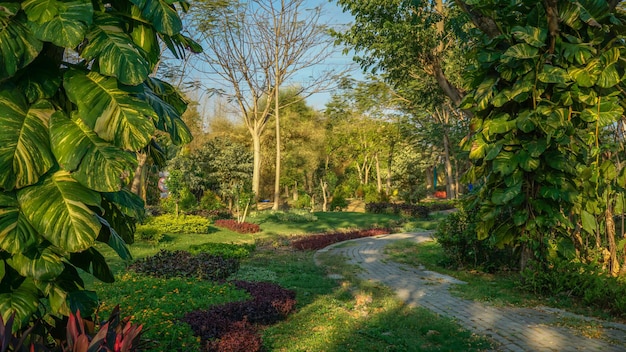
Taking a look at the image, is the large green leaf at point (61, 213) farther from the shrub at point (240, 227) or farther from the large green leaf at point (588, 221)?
the shrub at point (240, 227)

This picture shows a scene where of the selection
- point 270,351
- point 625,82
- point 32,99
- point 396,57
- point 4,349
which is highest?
point 396,57

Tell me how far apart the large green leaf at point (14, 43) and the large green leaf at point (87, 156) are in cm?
31

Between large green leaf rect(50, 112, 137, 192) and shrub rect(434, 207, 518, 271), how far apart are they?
713 cm

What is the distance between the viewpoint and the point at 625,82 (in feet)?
20.0

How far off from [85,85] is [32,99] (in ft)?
1.03

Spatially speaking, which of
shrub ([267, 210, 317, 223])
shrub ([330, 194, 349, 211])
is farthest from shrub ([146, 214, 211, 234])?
shrub ([330, 194, 349, 211])

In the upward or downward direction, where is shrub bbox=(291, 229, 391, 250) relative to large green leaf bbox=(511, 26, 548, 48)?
downward

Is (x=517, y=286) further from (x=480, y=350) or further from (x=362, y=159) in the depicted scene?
(x=362, y=159)

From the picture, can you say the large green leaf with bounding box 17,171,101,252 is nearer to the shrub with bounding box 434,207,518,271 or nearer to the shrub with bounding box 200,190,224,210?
the shrub with bounding box 434,207,518,271

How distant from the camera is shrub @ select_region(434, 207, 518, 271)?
841cm

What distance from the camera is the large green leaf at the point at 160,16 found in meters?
2.51

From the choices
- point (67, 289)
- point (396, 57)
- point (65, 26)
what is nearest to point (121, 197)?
point (67, 289)

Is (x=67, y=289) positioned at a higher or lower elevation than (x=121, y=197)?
lower

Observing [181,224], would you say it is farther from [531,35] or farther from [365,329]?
[531,35]
